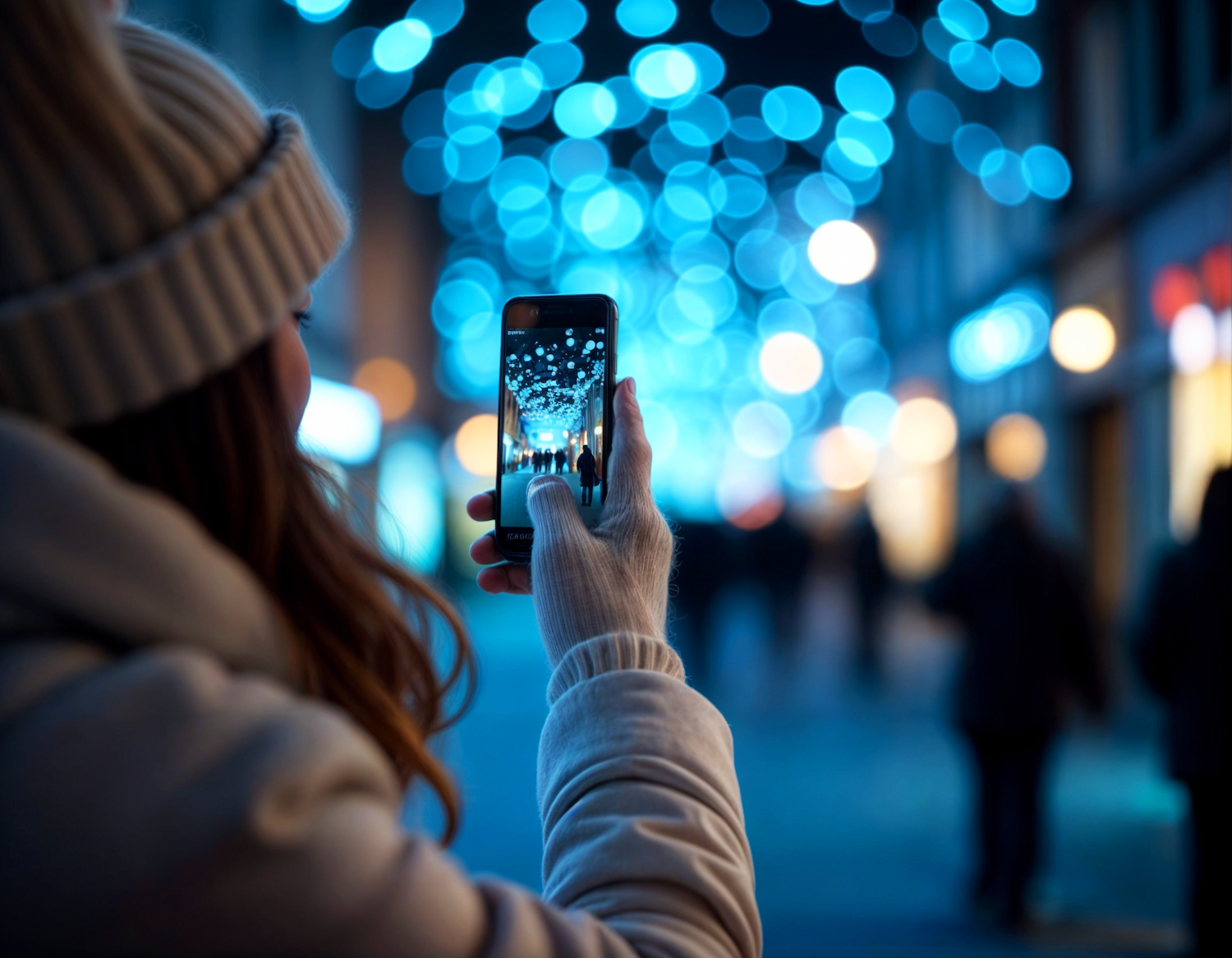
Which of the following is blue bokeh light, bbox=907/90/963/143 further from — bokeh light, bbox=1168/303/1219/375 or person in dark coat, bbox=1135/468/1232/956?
person in dark coat, bbox=1135/468/1232/956

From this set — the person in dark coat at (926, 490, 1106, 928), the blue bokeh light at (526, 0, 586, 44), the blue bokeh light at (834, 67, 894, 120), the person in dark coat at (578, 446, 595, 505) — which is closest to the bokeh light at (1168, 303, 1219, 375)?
the person in dark coat at (926, 490, 1106, 928)

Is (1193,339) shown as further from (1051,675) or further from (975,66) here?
(975,66)

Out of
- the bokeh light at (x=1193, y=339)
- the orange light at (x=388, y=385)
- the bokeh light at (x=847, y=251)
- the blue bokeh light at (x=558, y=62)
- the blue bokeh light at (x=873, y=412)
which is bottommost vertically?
the blue bokeh light at (x=873, y=412)

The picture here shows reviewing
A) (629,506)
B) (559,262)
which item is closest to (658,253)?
(559,262)

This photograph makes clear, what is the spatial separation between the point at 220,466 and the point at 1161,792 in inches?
264

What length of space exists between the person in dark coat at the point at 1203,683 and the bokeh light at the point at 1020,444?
21.3 feet

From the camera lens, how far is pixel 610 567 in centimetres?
113

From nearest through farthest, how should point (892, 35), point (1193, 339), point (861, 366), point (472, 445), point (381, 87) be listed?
1. point (1193, 339)
2. point (892, 35)
3. point (381, 87)
4. point (472, 445)
5. point (861, 366)

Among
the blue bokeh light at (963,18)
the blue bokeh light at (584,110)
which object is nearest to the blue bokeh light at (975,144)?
the blue bokeh light at (963,18)

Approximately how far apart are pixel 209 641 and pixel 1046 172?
12.0m

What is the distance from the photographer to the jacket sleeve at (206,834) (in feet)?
1.86

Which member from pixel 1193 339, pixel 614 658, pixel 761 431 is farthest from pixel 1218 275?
pixel 761 431

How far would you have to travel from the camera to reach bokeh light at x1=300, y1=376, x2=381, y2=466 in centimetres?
1259

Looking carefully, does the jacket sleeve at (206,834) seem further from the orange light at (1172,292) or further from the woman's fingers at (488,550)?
the orange light at (1172,292)
